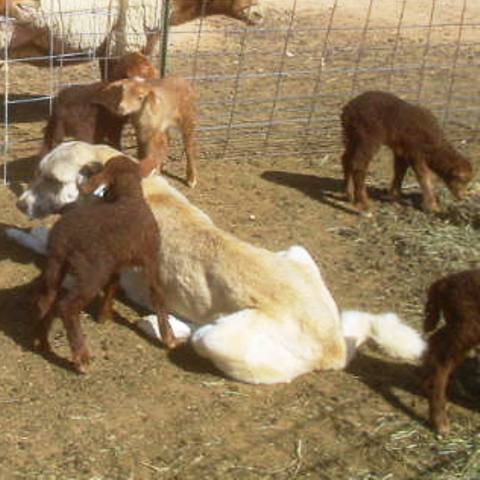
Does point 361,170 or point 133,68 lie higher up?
point 133,68

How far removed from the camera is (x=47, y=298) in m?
5.83

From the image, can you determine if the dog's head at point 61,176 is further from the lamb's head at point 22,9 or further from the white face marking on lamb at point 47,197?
the lamb's head at point 22,9

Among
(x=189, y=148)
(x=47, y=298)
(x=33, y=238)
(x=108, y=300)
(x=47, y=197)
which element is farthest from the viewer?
(x=189, y=148)

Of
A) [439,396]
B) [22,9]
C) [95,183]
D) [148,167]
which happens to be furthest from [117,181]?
[22,9]

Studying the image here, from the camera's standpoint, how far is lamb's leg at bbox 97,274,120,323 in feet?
20.3

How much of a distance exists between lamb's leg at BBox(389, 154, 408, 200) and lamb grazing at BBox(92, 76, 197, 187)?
157cm

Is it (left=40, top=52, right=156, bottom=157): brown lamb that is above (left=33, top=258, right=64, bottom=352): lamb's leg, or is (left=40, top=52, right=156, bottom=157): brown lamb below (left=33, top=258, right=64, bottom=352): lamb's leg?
above

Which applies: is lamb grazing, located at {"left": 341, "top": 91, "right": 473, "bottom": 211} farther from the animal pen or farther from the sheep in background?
the sheep in background

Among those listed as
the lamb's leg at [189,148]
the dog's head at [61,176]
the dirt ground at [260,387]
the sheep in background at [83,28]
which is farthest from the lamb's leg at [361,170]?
the sheep in background at [83,28]

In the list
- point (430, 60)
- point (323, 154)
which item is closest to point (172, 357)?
point (323, 154)

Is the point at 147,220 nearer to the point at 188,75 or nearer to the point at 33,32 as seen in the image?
the point at 33,32

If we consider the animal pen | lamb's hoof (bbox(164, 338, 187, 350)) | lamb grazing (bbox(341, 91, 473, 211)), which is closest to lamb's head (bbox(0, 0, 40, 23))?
the animal pen

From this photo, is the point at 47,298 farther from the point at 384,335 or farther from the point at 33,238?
the point at 384,335

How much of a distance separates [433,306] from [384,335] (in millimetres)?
643
